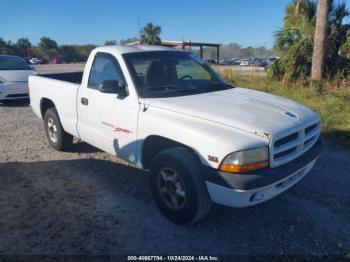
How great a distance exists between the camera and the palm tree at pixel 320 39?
10781 mm

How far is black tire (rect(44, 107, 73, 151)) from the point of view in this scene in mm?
5750

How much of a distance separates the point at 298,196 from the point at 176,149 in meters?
1.83

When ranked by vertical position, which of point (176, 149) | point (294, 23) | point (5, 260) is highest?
point (294, 23)

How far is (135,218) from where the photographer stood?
12.6ft

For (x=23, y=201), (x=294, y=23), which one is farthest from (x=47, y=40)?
(x=23, y=201)

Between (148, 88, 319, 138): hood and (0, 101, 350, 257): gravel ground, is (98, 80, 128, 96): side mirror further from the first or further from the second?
(0, 101, 350, 257): gravel ground

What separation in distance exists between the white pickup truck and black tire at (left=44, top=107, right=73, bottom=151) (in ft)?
1.73

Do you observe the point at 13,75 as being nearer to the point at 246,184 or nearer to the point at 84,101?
the point at 84,101

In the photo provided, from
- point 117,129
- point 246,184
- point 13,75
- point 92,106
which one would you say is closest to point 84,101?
point 92,106

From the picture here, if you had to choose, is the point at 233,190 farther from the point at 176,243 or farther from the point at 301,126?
the point at 301,126

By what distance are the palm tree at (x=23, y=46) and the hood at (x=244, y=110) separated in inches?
3047

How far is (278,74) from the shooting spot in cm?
1336

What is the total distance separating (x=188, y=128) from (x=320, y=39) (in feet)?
30.8

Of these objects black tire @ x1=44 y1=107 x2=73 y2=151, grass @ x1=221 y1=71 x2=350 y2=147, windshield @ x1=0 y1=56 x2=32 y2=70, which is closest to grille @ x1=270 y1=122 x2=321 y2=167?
grass @ x1=221 y1=71 x2=350 y2=147
